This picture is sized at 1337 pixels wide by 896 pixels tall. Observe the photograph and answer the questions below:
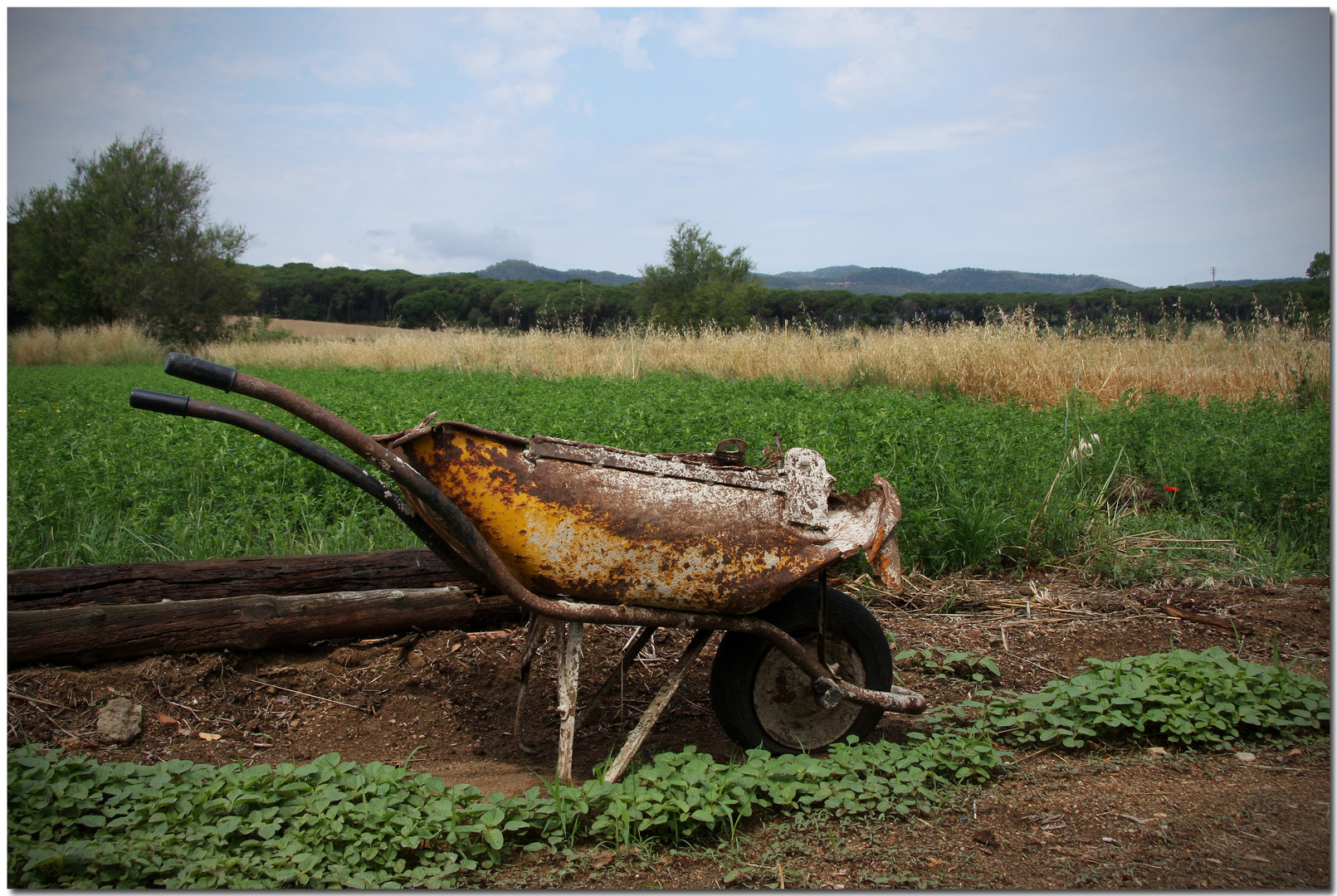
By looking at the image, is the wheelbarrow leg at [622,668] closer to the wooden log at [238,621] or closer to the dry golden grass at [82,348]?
the wooden log at [238,621]

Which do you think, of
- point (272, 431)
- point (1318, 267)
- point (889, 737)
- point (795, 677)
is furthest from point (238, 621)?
point (1318, 267)

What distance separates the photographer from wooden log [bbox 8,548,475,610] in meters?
3.04

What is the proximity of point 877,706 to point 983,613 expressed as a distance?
1.85m

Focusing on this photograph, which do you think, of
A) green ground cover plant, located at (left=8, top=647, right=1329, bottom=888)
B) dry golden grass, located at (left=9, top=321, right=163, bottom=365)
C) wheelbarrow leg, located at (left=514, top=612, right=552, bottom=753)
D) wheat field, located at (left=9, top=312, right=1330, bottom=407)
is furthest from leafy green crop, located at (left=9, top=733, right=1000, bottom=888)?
dry golden grass, located at (left=9, top=321, right=163, bottom=365)

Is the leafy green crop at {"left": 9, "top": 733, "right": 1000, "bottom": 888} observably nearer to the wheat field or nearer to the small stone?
the small stone

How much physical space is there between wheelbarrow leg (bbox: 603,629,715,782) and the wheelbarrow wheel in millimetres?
111

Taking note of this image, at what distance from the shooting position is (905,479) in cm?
487

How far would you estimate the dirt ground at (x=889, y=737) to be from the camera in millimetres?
1997

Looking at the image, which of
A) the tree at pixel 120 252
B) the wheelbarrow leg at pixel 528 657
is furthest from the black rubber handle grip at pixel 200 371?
the tree at pixel 120 252

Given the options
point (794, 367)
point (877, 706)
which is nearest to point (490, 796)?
point (877, 706)

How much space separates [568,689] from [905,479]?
3.11 meters

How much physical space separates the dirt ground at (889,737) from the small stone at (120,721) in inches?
1.6

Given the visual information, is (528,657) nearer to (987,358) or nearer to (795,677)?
(795,677)

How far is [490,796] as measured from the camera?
218cm
